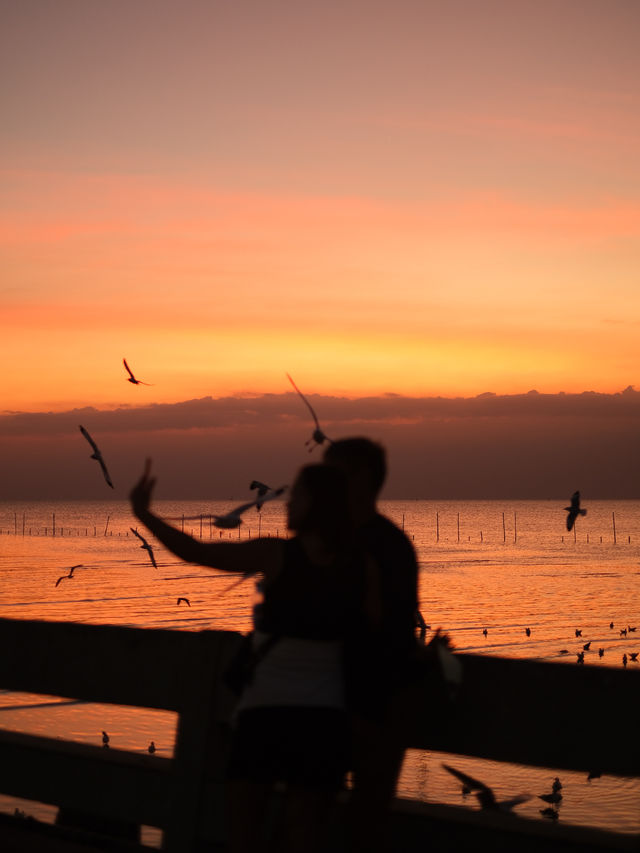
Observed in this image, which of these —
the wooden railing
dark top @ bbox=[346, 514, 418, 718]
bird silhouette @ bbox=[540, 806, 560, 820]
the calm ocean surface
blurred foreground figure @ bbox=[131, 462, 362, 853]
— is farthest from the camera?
the calm ocean surface

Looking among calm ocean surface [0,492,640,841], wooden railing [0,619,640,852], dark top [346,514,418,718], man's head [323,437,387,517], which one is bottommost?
calm ocean surface [0,492,640,841]

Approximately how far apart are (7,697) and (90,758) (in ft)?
66.0

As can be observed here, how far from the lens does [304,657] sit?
10.2 feet

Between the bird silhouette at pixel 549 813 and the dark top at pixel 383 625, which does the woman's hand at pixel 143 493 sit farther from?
the bird silhouette at pixel 549 813

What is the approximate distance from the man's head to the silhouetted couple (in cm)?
35

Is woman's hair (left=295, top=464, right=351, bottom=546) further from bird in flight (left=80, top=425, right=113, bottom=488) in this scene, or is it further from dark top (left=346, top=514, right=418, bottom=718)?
bird in flight (left=80, top=425, right=113, bottom=488)

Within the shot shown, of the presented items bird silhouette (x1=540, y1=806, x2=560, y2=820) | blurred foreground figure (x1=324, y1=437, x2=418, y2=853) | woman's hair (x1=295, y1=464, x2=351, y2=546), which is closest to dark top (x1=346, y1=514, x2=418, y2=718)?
blurred foreground figure (x1=324, y1=437, x2=418, y2=853)

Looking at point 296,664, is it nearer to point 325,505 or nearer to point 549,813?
point 325,505

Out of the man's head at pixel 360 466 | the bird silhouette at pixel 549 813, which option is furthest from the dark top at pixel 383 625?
the bird silhouette at pixel 549 813

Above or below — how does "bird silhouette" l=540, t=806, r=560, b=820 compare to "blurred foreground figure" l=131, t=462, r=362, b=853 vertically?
below

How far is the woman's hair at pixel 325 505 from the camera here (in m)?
3.09

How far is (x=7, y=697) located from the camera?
2288 cm

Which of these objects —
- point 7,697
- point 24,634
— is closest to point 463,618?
point 7,697

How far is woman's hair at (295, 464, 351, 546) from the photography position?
10.1 feet
